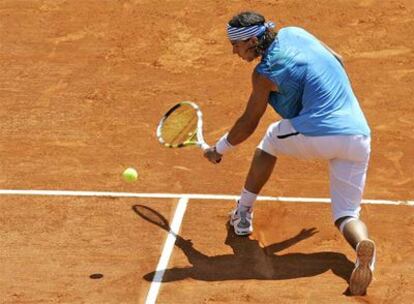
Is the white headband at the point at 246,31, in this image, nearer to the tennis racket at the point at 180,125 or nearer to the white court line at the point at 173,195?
the tennis racket at the point at 180,125

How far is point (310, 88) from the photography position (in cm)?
744

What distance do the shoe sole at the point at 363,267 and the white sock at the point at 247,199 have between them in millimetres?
1277

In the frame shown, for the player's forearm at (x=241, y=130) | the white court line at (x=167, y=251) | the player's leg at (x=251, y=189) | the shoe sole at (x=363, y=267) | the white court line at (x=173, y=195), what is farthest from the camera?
Answer: the white court line at (x=173, y=195)

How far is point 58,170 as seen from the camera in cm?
959

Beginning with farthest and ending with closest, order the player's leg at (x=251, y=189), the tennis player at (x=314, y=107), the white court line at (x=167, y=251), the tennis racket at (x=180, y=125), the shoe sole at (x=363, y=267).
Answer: the tennis racket at (x=180, y=125) → the player's leg at (x=251, y=189) → the white court line at (x=167, y=251) → the tennis player at (x=314, y=107) → the shoe sole at (x=363, y=267)

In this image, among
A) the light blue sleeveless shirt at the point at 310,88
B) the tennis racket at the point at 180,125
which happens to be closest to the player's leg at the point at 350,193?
the light blue sleeveless shirt at the point at 310,88

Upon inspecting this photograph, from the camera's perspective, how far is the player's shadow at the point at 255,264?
780 cm

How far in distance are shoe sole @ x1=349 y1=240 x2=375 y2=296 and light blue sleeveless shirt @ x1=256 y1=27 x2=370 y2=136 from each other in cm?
92

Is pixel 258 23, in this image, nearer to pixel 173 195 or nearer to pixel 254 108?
pixel 254 108

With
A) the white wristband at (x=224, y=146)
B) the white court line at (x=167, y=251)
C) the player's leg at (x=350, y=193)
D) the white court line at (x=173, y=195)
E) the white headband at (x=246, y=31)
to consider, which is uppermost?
the white headband at (x=246, y=31)

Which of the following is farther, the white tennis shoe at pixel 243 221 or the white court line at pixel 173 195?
the white court line at pixel 173 195

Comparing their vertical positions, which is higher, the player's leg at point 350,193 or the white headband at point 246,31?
the white headband at point 246,31

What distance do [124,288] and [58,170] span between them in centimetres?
233

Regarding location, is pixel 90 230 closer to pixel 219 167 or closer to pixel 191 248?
pixel 191 248
